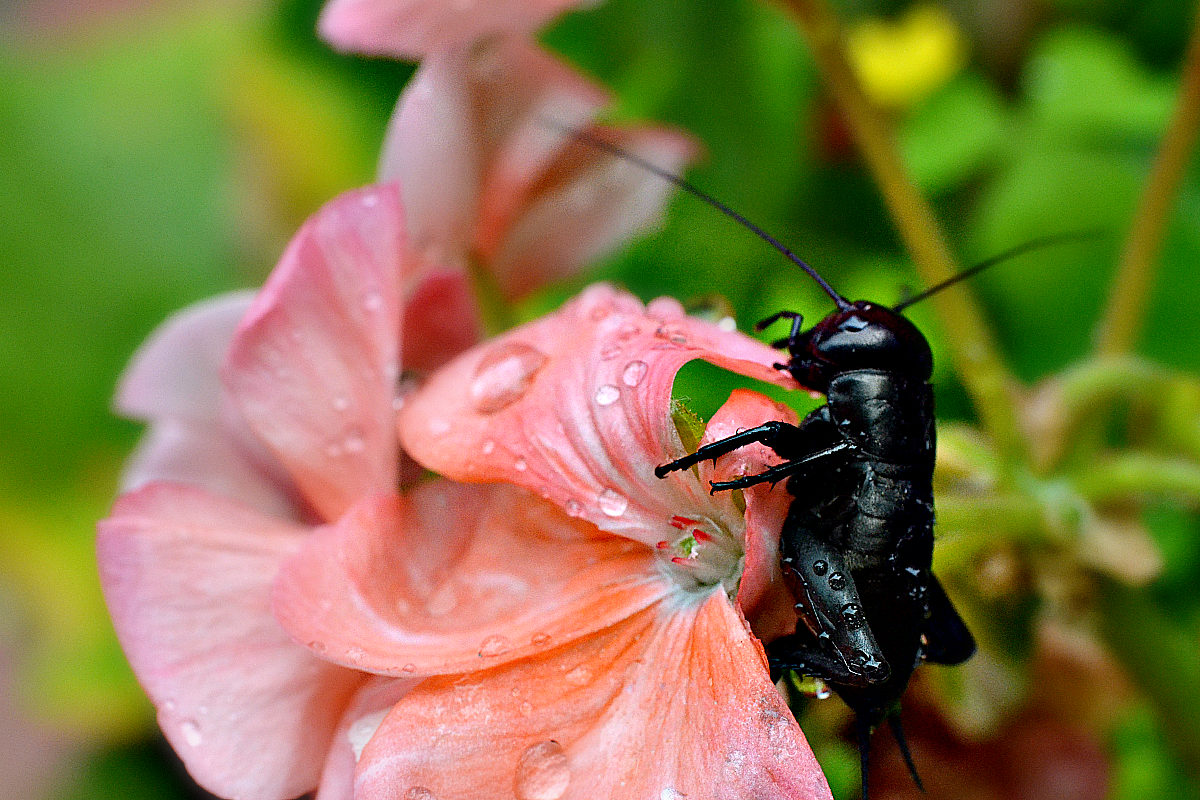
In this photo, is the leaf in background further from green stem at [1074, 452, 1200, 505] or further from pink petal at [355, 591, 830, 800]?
pink petal at [355, 591, 830, 800]

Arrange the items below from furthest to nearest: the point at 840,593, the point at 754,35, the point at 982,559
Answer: the point at 754,35 → the point at 982,559 → the point at 840,593

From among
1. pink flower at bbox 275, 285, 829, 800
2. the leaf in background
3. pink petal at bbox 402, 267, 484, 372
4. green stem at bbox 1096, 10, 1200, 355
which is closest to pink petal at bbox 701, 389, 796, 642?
pink flower at bbox 275, 285, 829, 800

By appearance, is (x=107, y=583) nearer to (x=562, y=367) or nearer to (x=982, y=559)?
(x=562, y=367)

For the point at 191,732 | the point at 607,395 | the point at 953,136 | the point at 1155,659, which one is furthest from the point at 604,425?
the point at 953,136

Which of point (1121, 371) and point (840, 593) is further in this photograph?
point (1121, 371)

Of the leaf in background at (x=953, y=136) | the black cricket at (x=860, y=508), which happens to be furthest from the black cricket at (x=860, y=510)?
the leaf in background at (x=953, y=136)

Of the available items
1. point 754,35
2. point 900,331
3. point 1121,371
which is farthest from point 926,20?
point 900,331

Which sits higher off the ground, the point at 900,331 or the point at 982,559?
the point at 900,331
